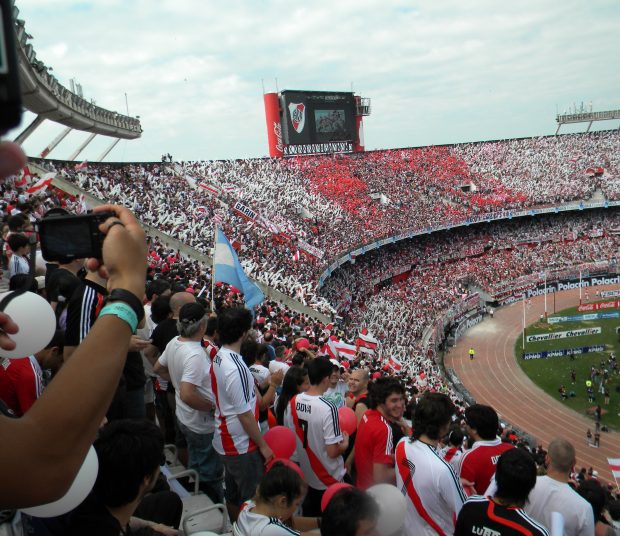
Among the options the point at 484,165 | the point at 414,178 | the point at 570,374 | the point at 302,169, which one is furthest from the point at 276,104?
the point at 570,374

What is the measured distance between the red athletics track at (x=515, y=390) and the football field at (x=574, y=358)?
1.09ft

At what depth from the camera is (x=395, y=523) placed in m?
2.97

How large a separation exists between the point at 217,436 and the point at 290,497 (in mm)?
1610

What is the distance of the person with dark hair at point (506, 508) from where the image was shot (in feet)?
10.2

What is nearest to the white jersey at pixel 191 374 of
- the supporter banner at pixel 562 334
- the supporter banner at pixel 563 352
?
the supporter banner at pixel 563 352

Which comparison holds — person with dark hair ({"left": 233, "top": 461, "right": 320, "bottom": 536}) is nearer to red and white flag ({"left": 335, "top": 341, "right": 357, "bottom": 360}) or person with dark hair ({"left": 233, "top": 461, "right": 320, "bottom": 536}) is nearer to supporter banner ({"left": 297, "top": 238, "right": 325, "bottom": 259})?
red and white flag ({"left": 335, "top": 341, "right": 357, "bottom": 360})

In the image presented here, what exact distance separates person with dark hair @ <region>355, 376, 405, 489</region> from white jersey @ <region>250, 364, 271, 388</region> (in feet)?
5.07

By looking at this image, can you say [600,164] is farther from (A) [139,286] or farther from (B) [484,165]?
(A) [139,286]

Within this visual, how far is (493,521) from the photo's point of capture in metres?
3.16

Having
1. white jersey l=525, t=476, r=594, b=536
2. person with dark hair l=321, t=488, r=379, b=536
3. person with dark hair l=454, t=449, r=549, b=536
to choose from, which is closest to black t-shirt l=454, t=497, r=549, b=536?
person with dark hair l=454, t=449, r=549, b=536

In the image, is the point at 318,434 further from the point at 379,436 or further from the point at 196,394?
the point at 196,394

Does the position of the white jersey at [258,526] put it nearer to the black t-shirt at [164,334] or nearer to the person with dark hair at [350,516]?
the person with dark hair at [350,516]

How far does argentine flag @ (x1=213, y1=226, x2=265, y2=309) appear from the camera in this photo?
985 centimetres

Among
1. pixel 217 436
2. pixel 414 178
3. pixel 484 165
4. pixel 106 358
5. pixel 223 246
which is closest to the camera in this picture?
pixel 106 358
